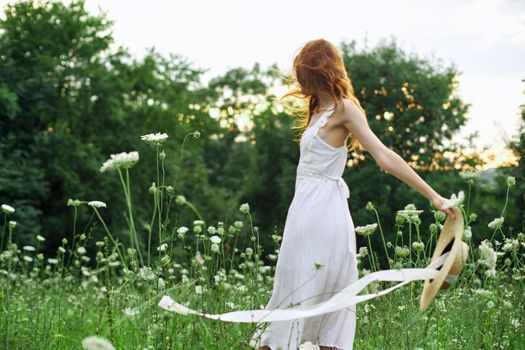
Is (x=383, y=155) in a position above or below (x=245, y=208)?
above

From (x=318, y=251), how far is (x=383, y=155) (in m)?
0.65

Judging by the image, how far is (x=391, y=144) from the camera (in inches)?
1238

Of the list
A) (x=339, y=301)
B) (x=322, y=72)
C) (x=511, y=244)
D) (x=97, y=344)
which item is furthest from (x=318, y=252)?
(x=97, y=344)

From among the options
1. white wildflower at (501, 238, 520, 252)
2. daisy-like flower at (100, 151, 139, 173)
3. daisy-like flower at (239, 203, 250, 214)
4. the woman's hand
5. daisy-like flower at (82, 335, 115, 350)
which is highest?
daisy-like flower at (100, 151, 139, 173)

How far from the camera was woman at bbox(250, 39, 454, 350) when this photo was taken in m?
4.61

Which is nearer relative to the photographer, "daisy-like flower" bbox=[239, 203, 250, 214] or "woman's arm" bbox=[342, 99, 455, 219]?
"woman's arm" bbox=[342, 99, 455, 219]

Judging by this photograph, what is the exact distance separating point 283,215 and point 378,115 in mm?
6484

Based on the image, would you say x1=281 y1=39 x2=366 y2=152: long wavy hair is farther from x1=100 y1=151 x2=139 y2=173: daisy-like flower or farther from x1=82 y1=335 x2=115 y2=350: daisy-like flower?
x1=82 y1=335 x2=115 y2=350: daisy-like flower

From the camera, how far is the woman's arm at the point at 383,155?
418cm

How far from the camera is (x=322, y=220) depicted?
182 inches

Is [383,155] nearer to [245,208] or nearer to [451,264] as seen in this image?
[451,264]

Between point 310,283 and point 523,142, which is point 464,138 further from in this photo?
point 310,283

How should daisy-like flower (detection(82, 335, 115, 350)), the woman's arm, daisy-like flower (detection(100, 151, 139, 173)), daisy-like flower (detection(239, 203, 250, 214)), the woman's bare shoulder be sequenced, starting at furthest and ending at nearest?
daisy-like flower (detection(239, 203, 250, 214)) → the woman's bare shoulder → the woman's arm → daisy-like flower (detection(100, 151, 139, 173)) → daisy-like flower (detection(82, 335, 115, 350))

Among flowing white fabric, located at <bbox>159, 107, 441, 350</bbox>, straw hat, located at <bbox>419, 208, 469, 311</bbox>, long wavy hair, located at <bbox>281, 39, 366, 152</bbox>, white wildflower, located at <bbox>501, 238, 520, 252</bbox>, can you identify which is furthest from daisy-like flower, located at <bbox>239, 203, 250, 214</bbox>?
white wildflower, located at <bbox>501, 238, 520, 252</bbox>
